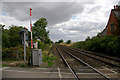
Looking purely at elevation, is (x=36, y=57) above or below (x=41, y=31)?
below

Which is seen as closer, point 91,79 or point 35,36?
point 91,79

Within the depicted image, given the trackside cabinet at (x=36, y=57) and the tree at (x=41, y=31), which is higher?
the tree at (x=41, y=31)

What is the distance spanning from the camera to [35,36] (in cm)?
2625

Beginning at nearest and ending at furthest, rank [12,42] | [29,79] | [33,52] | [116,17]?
1. [29,79]
2. [33,52]
3. [12,42]
4. [116,17]

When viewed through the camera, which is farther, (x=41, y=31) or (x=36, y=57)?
(x=41, y=31)

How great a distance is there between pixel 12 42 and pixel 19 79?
9541 millimetres

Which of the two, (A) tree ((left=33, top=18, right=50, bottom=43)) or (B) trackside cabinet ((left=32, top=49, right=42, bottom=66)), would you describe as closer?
(B) trackside cabinet ((left=32, top=49, right=42, bottom=66))

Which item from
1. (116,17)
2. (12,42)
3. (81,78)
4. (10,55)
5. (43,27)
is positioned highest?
(116,17)

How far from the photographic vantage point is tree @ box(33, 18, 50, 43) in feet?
86.1

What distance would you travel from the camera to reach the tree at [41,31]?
26.2 metres

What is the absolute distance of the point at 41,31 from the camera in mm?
26359

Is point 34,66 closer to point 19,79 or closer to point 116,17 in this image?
point 19,79

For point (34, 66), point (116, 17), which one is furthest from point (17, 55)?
point (116, 17)

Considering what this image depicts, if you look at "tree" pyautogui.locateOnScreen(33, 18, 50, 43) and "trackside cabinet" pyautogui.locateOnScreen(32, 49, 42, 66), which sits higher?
"tree" pyautogui.locateOnScreen(33, 18, 50, 43)
